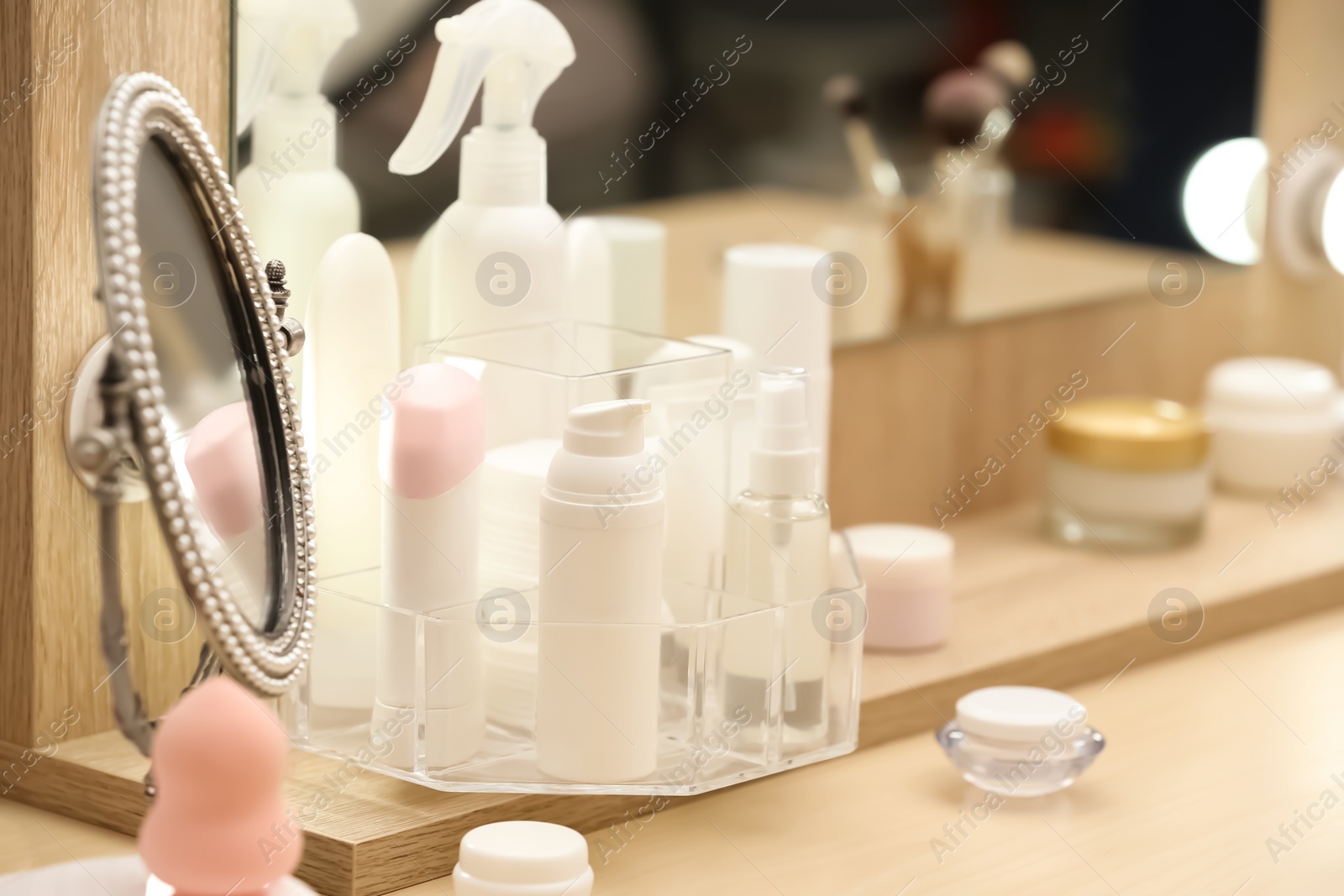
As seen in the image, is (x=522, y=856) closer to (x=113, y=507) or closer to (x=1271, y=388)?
(x=113, y=507)

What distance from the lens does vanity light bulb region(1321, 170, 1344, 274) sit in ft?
3.23

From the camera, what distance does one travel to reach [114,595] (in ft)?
1.32

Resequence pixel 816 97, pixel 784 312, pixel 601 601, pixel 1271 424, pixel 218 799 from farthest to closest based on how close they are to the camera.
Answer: pixel 1271 424
pixel 816 97
pixel 784 312
pixel 601 601
pixel 218 799

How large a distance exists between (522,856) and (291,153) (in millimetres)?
266

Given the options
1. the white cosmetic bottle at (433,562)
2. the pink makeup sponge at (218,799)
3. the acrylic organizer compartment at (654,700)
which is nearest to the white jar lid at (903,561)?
the acrylic organizer compartment at (654,700)

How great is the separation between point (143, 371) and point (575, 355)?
0.78ft

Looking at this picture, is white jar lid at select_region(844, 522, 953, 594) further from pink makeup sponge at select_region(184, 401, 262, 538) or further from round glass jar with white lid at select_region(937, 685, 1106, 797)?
pink makeup sponge at select_region(184, 401, 262, 538)

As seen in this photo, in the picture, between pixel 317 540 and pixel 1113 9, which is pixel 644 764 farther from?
pixel 1113 9

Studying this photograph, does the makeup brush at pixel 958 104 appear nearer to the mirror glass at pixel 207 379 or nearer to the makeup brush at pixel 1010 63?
the makeup brush at pixel 1010 63

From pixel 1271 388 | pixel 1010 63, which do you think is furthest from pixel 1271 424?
pixel 1010 63

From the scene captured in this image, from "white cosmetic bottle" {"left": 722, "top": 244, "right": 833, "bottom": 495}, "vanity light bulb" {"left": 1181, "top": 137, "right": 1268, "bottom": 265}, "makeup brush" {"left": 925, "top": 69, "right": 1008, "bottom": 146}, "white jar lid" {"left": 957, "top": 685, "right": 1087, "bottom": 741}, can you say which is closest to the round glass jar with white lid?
"white jar lid" {"left": 957, "top": 685, "right": 1087, "bottom": 741}

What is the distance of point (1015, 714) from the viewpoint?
0.59 metres

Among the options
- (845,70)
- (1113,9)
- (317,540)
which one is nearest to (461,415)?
(317,540)

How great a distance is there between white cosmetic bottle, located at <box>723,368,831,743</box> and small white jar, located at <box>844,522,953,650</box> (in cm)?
11
